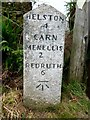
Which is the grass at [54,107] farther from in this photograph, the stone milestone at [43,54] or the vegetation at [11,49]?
the vegetation at [11,49]

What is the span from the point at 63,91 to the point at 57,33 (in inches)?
35.4

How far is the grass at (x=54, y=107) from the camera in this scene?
149 inches

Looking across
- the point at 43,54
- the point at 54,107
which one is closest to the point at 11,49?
the point at 43,54

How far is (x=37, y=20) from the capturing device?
347cm

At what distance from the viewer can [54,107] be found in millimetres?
3883

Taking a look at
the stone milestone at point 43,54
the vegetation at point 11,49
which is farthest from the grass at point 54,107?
the vegetation at point 11,49

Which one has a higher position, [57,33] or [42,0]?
[42,0]

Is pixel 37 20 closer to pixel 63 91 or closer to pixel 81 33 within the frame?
pixel 81 33

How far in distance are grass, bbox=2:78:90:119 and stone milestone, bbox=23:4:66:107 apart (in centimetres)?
9

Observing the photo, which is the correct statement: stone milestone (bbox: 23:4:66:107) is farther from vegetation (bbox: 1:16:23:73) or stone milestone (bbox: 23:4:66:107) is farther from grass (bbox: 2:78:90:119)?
vegetation (bbox: 1:16:23:73)

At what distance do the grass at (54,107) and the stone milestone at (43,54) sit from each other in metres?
0.09

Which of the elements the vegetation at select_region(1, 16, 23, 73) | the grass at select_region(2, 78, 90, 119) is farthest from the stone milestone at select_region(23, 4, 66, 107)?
the vegetation at select_region(1, 16, 23, 73)

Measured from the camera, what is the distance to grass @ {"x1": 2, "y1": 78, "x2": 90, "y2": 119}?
12.4 feet

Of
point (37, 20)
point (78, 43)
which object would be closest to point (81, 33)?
point (78, 43)
